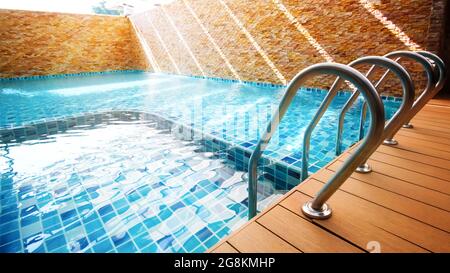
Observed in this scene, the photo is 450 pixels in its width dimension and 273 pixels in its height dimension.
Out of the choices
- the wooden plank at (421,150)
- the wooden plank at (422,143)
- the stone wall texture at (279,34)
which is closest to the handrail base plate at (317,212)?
the wooden plank at (421,150)

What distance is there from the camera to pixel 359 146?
96 cm

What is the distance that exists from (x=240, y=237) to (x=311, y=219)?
0.37 m

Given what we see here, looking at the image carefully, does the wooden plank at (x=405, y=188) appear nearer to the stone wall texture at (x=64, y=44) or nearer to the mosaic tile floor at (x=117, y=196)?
the mosaic tile floor at (x=117, y=196)

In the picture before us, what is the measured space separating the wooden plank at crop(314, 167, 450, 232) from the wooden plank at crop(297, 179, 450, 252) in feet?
0.12

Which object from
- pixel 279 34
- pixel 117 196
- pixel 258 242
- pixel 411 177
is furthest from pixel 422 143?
pixel 279 34

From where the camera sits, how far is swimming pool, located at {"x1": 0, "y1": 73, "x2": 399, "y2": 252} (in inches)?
71.2

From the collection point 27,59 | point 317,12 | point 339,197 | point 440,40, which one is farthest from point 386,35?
point 27,59

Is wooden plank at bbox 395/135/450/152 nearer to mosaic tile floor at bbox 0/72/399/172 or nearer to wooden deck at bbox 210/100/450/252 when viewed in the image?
wooden deck at bbox 210/100/450/252

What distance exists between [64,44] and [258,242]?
13.4 metres

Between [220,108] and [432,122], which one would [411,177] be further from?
[220,108]

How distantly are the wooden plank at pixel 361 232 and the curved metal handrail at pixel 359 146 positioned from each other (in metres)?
0.05

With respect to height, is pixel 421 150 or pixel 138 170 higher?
pixel 421 150

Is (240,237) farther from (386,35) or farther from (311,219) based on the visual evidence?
(386,35)

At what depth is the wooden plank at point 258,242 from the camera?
1014 millimetres
